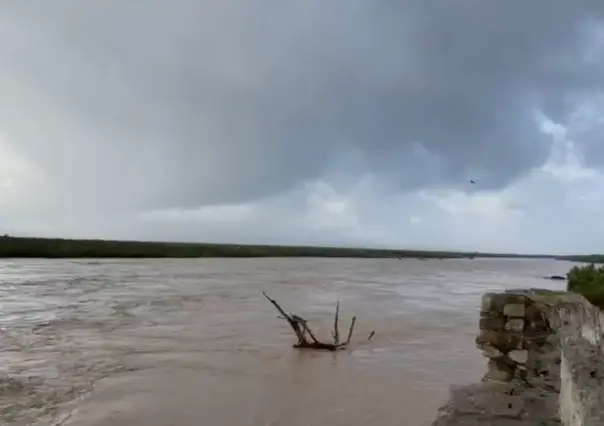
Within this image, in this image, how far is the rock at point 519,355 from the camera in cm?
634

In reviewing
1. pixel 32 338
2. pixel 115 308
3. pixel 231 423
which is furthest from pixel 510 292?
pixel 115 308

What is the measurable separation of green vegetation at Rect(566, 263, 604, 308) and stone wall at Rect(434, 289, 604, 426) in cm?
1018

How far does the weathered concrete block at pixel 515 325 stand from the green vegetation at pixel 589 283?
1040 centimetres

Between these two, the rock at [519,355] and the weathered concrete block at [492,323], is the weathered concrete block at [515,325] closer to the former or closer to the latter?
the weathered concrete block at [492,323]

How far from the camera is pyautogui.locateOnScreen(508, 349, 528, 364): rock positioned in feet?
20.8

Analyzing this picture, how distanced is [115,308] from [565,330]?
23892 mm

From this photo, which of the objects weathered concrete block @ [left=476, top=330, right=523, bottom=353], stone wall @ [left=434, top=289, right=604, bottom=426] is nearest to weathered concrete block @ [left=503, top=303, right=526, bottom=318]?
stone wall @ [left=434, top=289, right=604, bottom=426]

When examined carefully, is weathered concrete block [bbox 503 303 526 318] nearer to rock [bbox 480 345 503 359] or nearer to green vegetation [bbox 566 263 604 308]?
rock [bbox 480 345 503 359]

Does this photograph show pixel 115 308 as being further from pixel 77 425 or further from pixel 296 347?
pixel 77 425

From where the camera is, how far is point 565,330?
558 centimetres

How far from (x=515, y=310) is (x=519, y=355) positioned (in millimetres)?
538

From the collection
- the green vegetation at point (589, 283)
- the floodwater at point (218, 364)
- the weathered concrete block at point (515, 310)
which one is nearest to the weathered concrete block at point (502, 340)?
the weathered concrete block at point (515, 310)

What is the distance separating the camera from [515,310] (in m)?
6.26

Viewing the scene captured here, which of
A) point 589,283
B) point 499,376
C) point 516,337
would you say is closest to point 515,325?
point 516,337
